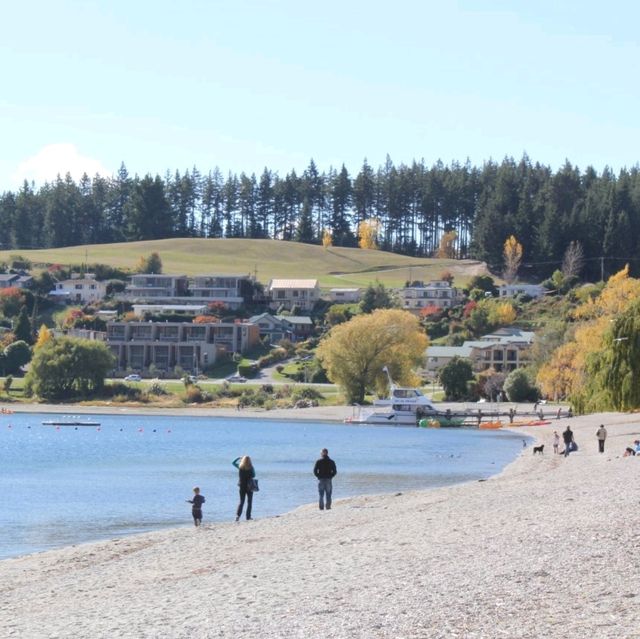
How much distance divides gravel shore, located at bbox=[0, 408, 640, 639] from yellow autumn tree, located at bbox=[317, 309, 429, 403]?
69.9 meters

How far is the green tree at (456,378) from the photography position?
102250mm

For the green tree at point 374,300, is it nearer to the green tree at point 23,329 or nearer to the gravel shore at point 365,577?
the green tree at point 23,329

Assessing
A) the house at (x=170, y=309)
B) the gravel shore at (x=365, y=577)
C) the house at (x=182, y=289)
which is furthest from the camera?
the house at (x=182, y=289)

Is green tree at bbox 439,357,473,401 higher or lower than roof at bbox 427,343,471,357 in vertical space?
lower

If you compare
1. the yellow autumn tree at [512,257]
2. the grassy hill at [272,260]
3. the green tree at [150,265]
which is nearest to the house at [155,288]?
the green tree at [150,265]

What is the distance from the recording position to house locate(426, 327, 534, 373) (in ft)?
390

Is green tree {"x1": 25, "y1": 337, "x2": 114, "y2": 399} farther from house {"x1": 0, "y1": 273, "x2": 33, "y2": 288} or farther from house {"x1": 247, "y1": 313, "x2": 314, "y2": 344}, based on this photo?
house {"x1": 0, "y1": 273, "x2": 33, "y2": 288}

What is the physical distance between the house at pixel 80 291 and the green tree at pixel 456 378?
65.9 metres

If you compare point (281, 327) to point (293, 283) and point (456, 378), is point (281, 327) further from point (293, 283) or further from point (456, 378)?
point (456, 378)

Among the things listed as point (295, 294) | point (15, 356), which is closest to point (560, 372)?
point (15, 356)

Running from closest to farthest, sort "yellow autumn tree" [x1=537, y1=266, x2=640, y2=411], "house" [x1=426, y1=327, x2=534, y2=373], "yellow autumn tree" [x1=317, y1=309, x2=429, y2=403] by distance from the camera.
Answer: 1. "yellow autumn tree" [x1=537, y1=266, x2=640, y2=411]
2. "yellow autumn tree" [x1=317, y1=309, x2=429, y2=403]
3. "house" [x1=426, y1=327, x2=534, y2=373]

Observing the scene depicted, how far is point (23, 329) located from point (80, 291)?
22.3 m

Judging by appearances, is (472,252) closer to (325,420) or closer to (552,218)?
(552,218)

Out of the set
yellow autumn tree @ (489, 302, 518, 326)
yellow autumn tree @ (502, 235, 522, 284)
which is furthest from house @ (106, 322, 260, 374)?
yellow autumn tree @ (502, 235, 522, 284)
